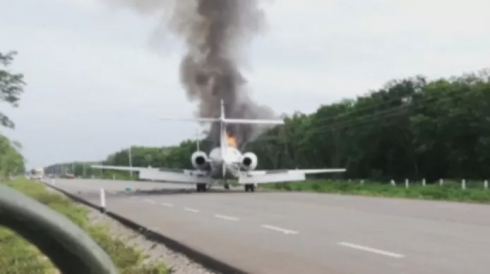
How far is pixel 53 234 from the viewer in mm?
1154

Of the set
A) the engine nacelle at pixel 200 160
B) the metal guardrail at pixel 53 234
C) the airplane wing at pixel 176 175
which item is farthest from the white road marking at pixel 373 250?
the airplane wing at pixel 176 175

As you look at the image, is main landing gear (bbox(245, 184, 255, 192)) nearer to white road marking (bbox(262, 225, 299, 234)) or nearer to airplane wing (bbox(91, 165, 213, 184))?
airplane wing (bbox(91, 165, 213, 184))

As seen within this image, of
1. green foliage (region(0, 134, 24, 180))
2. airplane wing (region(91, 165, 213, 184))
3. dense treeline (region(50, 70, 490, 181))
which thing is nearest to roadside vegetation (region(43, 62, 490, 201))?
dense treeline (region(50, 70, 490, 181))

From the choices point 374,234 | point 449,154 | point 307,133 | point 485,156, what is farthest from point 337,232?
point 307,133

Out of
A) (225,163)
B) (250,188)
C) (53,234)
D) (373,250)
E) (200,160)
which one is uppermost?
(200,160)

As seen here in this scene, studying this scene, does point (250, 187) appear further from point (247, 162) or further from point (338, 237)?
point (338, 237)

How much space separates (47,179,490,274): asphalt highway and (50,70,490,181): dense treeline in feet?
102

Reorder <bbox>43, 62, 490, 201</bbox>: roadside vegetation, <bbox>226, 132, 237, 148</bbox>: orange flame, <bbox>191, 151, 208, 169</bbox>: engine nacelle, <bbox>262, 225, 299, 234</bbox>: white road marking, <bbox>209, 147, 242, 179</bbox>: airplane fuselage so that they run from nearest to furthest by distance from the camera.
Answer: <bbox>262, 225, 299, 234</bbox>: white road marking < <bbox>209, 147, 242, 179</bbox>: airplane fuselage < <bbox>191, 151, 208, 169</bbox>: engine nacelle < <bbox>226, 132, 237, 148</bbox>: orange flame < <bbox>43, 62, 490, 201</bbox>: roadside vegetation

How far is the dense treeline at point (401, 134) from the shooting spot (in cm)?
5353

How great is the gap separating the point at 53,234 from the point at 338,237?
43.6 feet

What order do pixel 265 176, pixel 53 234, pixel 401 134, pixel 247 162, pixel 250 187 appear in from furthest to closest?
1. pixel 401 134
2. pixel 250 187
3. pixel 265 176
4. pixel 247 162
5. pixel 53 234

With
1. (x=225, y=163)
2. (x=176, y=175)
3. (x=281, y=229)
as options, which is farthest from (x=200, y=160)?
(x=281, y=229)

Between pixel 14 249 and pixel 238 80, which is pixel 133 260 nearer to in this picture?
pixel 14 249

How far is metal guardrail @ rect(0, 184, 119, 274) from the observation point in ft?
3.70
